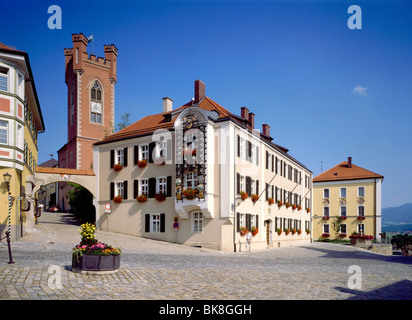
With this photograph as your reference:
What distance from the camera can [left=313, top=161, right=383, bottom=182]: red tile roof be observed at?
56.4 metres

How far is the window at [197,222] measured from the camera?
27875 mm

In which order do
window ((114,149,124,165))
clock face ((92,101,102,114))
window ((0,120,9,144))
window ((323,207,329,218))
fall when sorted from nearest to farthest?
1. window ((0,120,9,144))
2. window ((114,149,124,165))
3. clock face ((92,101,102,114))
4. window ((323,207,329,218))

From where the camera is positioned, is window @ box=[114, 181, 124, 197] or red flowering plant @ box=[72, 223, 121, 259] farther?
window @ box=[114, 181, 124, 197]

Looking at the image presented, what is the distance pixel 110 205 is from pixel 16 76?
14.1 m

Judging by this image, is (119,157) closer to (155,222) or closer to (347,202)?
(155,222)

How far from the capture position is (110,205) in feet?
108

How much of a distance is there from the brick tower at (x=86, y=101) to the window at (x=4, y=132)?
29.2 meters

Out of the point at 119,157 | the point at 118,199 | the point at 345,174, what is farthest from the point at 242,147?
the point at 345,174

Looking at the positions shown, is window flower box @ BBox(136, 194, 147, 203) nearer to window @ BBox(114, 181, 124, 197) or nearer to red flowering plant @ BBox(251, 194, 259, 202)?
window @ BBox(114, 181, 124, 197)

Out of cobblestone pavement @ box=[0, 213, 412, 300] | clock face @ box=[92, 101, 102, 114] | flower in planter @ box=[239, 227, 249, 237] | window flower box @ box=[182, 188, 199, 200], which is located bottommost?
flower in planter @ box=[239, 227, 249, 237]

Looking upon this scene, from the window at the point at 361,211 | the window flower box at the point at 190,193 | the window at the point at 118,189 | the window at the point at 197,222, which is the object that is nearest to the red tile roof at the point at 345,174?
the window at the point at 361,211

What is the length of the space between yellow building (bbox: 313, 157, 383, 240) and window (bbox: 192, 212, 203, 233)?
3462cm

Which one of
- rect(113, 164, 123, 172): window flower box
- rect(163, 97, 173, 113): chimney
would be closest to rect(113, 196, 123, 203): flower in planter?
rect(113, 164, 123, 172): window flower box
